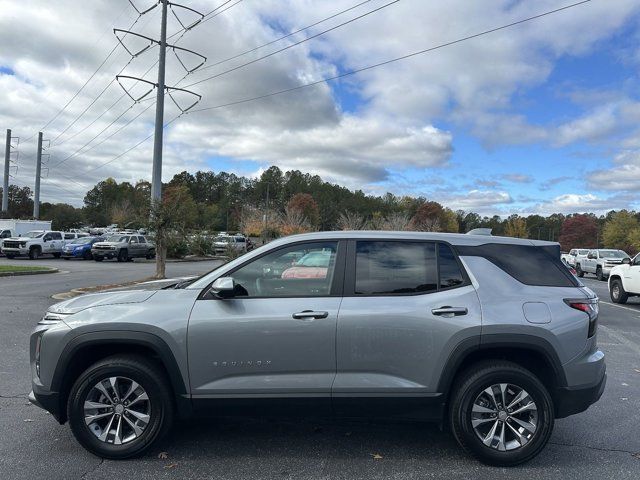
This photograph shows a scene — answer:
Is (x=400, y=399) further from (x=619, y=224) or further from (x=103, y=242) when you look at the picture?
(x=619, y=224)

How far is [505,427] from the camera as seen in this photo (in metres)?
3.93

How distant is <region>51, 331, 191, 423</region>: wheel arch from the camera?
151 inches

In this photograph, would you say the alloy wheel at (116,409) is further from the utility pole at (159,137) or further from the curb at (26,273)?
the curb at (26,273)

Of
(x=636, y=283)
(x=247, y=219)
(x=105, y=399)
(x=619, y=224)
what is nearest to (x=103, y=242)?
(x=636, y=283)

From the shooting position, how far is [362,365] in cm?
386

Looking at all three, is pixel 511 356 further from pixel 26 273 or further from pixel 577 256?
pixel 577 256

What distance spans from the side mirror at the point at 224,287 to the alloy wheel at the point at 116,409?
3.04ft

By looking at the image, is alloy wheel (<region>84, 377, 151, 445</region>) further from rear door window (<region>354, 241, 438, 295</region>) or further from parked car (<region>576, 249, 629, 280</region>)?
parked car (<region>576, 249, 629, 280</region>)

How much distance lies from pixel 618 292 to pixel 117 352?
1559 centimetres

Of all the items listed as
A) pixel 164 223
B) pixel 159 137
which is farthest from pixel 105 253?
pixel 164 223

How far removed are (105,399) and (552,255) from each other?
3794 millimetres

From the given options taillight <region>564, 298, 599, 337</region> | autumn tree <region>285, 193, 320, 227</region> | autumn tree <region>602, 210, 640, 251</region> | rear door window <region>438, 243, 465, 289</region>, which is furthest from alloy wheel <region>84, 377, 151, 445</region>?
autumn tree <region>285, 193, 320, 227</region>

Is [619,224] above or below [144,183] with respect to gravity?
below

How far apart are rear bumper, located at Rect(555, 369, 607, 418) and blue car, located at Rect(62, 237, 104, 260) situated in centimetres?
3510
